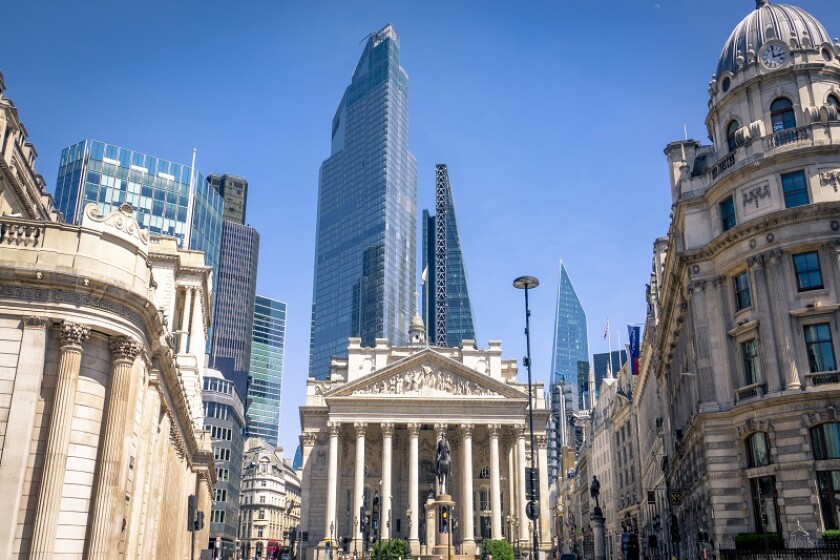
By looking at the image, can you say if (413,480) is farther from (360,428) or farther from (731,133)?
(731,133)

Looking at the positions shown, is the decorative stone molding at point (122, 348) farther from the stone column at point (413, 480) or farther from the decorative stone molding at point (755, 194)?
the stone column at point (413, 480)

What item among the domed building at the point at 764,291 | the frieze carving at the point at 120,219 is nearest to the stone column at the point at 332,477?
the domed building at the point at 764,291

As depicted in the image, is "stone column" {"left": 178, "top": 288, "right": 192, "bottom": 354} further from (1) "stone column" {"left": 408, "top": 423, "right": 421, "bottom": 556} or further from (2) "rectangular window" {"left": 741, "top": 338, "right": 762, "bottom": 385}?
(1) "stone column" {"left": 408, "top": 423, "right": 421, "bottom": 556}

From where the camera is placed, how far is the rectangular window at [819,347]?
3297 centimetres

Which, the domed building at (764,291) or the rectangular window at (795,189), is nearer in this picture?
the domed building at (764,291)

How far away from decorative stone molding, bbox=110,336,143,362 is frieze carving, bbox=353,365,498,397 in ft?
189

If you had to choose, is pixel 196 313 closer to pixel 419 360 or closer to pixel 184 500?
pixel 184 500

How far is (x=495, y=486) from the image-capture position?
79.0 m

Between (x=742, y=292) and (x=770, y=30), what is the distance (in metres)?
14.7

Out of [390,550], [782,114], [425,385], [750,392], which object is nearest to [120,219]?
[750,392]

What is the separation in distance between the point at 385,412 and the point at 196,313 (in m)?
35.2

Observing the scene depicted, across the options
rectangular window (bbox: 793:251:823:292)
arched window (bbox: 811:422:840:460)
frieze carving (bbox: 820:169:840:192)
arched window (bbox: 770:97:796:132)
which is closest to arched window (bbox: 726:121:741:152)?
arched window (bbox: 770:97:796:132)

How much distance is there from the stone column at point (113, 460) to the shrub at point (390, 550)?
41.3m

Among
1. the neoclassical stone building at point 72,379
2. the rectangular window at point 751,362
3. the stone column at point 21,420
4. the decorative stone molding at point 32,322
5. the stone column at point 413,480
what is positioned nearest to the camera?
the stone column at point 21,420
